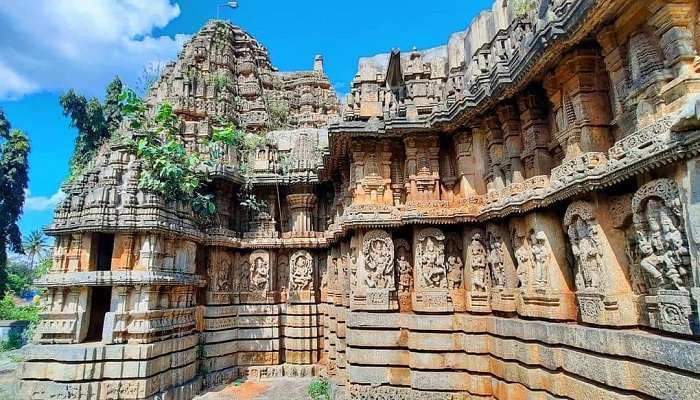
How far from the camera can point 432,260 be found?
9.34m

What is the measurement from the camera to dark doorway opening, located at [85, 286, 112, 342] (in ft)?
37.8

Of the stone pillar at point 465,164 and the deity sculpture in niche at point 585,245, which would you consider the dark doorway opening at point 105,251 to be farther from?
the deity sculpture in niche at point 585,245

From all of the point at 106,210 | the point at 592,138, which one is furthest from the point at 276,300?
the point at 592,138

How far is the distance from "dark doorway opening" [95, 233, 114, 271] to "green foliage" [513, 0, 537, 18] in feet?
39.0

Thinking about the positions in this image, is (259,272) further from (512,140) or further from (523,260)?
(512,140)

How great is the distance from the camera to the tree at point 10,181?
23781 millimetres

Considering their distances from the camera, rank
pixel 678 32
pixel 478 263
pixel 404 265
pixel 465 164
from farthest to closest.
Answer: pixel 404 265, pixel 465 164, pixel 478 263, pixel 678 32

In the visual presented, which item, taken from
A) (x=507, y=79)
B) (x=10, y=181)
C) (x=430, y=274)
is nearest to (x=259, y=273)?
(x=430, y=274)

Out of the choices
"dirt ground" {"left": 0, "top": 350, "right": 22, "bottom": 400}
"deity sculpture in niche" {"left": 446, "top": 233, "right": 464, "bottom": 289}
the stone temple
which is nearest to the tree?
"dirt ground" {"left": 0, "top": 350, "right": 22, "bottom": 400}

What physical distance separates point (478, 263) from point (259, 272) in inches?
337

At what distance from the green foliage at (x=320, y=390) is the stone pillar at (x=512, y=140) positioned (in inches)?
322

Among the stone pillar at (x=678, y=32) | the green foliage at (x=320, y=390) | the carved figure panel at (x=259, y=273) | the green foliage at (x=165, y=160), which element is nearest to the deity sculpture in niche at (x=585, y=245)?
the stone pillar at (x=678, y=32)

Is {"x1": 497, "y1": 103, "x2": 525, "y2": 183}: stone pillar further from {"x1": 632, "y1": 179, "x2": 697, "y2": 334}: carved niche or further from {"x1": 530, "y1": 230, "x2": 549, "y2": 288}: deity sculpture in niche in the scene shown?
{"x1": 632, "y1": 179, "x2": 697, "y2": 334}: carved niche

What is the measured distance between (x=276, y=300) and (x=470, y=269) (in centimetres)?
825
